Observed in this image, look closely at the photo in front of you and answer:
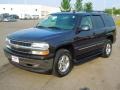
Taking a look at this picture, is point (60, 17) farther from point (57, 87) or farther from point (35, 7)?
point (35, 7)

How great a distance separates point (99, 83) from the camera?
19.8ft

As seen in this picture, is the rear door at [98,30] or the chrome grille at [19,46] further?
the rear door at [98,30]

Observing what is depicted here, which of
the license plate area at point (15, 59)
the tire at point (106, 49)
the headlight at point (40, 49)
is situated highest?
the headlight at point (40, 49)

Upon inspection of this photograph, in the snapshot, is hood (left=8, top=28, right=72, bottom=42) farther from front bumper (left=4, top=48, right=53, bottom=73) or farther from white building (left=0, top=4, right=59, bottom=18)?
→ white building (left=0, top=4, right=59, bottom=18)

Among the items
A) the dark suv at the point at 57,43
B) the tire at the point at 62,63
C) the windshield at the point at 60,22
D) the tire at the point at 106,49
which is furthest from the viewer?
the tire at the point at 106,49

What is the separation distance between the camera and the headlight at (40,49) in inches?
228

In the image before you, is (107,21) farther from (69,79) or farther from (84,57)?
(69,79)

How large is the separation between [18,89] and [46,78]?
42.8 inches

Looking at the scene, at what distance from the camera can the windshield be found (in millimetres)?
7020

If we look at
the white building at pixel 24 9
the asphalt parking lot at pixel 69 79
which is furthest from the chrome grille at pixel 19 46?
the white building at pixel 24 9

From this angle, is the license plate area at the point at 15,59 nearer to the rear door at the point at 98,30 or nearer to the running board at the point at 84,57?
the running board at the point at 84,57

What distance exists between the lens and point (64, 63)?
6.55 m

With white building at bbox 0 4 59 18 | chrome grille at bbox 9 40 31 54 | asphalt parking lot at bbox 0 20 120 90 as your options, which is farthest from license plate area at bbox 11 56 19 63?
white building at bbox 0 4 59 18

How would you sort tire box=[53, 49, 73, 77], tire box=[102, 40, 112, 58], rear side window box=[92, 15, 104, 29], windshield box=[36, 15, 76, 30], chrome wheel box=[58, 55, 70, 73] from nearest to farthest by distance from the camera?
tire box=[53, 49, 73, 77]
chrome wheel box=[58, 55, 70, 73]
windshield box=[36, 15, 76, 30]
rear side window box=[92, 15, 104, 29]
tire box=[102, 40, 112, 58]
